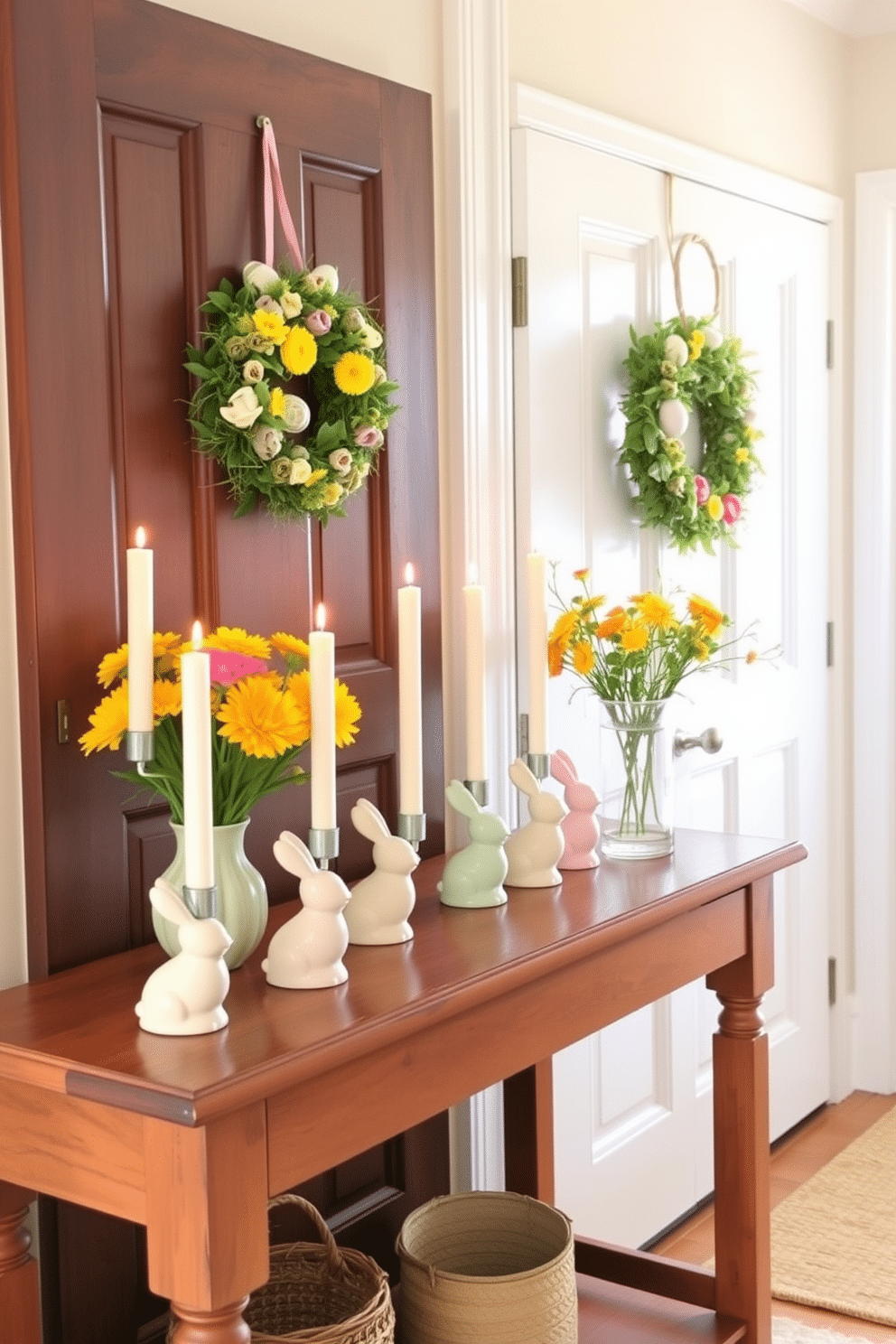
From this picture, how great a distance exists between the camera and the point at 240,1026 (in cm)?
151

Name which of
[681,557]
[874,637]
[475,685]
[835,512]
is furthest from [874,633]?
[475,685]

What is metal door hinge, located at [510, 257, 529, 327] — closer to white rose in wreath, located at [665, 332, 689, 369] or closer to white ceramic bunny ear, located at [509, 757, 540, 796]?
white rose in wreath, located at [665, 332, 689, 369]

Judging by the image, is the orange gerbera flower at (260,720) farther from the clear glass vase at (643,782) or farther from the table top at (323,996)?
the clear glass vase at (643,782)

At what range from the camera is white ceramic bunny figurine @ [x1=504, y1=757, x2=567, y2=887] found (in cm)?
208

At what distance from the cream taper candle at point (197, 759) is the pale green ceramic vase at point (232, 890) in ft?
0.57

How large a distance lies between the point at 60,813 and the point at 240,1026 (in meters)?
0.39

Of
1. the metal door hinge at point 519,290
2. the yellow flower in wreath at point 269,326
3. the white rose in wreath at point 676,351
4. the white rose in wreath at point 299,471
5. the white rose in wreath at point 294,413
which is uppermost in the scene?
the metal door hinge at point 519,290

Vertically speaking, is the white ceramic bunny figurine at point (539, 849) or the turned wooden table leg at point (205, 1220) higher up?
the white ceramic bunny figurine at point (539, 849)

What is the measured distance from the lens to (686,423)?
270cm

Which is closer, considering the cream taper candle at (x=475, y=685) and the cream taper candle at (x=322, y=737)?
the cream taper candle at (x=322, y=737)

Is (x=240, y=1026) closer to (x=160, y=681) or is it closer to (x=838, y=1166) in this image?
(x=160, y=681)

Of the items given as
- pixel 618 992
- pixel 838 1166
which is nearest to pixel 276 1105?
pixel 618 992

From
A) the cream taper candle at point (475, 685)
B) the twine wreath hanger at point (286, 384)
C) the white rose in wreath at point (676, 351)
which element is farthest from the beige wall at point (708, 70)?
the cream taper candle at point (475, 685)

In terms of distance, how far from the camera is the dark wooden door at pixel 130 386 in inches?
67.7
